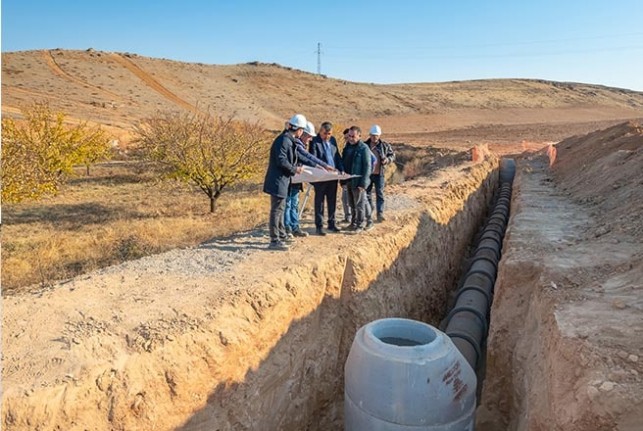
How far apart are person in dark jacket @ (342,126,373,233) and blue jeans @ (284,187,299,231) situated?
99 centimetres

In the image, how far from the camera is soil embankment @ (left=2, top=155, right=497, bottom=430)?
4219mm

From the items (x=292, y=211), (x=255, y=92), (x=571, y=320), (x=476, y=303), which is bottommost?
(x=476, y=303)

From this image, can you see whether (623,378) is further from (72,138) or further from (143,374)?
(72,138)

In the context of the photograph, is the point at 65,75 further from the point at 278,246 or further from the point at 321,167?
the point at 278,246

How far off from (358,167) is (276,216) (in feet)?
5.81

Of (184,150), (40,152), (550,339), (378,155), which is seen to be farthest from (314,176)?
(40,152)

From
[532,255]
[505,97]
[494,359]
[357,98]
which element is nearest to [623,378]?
[494,359]

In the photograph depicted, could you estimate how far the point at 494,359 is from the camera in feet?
20.6

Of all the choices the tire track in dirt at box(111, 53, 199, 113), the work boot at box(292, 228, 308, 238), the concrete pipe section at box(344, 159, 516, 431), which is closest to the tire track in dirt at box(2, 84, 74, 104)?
the tire track in dirt at box(111, 53, 199, 113)

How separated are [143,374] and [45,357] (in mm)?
842

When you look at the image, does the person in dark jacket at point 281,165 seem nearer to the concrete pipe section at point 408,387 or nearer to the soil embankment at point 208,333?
the soil embankment at point 208,333

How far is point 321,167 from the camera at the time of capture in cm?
781

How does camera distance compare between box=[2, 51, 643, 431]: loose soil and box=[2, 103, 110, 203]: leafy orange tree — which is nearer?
box=[2, 51, 643, 431]: loose soil

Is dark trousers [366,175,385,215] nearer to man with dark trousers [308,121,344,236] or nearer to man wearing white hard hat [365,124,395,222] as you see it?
man wearing white hard hat [365,124,395,222]
